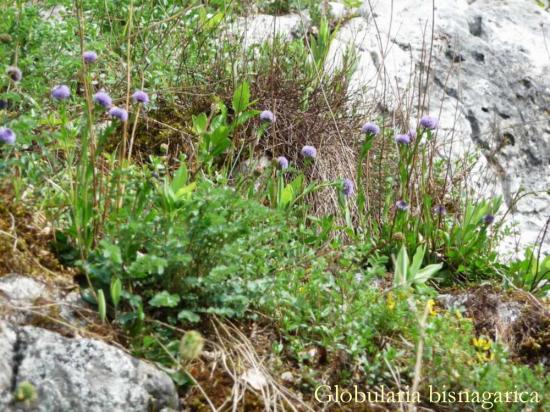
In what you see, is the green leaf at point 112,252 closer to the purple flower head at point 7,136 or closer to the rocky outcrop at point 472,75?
the purple flower head at point 7,136

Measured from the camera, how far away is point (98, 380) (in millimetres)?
2010

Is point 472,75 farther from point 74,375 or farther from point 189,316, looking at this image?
point 74,375

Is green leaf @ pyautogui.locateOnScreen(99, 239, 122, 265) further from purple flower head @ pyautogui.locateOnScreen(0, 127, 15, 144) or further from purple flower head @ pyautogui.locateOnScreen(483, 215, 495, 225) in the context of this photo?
purple flower head @ pyautogui.locateOnScreen(483, 215, 495, 225)

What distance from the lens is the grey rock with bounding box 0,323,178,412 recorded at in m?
1.93

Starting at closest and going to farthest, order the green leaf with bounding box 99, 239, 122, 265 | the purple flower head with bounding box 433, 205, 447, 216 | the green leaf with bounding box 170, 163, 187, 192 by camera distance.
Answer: the green leaf with bounding box 99, 239, 122, 265 < the green leaf with bounding box 170, 163, 187, 192 < the purple flower head with bounding box 433, 205, 447, 216

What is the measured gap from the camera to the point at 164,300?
2195 millimetres

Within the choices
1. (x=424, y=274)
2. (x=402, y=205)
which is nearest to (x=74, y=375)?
(x=424, y=274)

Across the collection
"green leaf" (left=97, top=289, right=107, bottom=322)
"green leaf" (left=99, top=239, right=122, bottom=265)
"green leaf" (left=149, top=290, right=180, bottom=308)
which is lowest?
"green leaf" (left=97, top=289, right=107, bottom=322)

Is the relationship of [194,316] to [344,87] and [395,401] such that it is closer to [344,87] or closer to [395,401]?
[395,401]

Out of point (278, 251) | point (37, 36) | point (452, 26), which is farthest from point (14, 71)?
point (452, 26)

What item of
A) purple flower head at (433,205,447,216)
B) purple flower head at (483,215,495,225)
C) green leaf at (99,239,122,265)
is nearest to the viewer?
green leaf at (99,239,122,265)

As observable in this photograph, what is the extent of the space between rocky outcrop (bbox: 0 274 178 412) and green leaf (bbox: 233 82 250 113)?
1.44m

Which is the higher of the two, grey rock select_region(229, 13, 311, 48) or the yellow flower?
grey rock select_region(229, 13, 311, 48)

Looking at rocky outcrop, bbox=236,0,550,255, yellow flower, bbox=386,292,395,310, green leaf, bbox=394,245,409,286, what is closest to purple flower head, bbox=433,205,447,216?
green leaf, bbox=394,245,409,286
